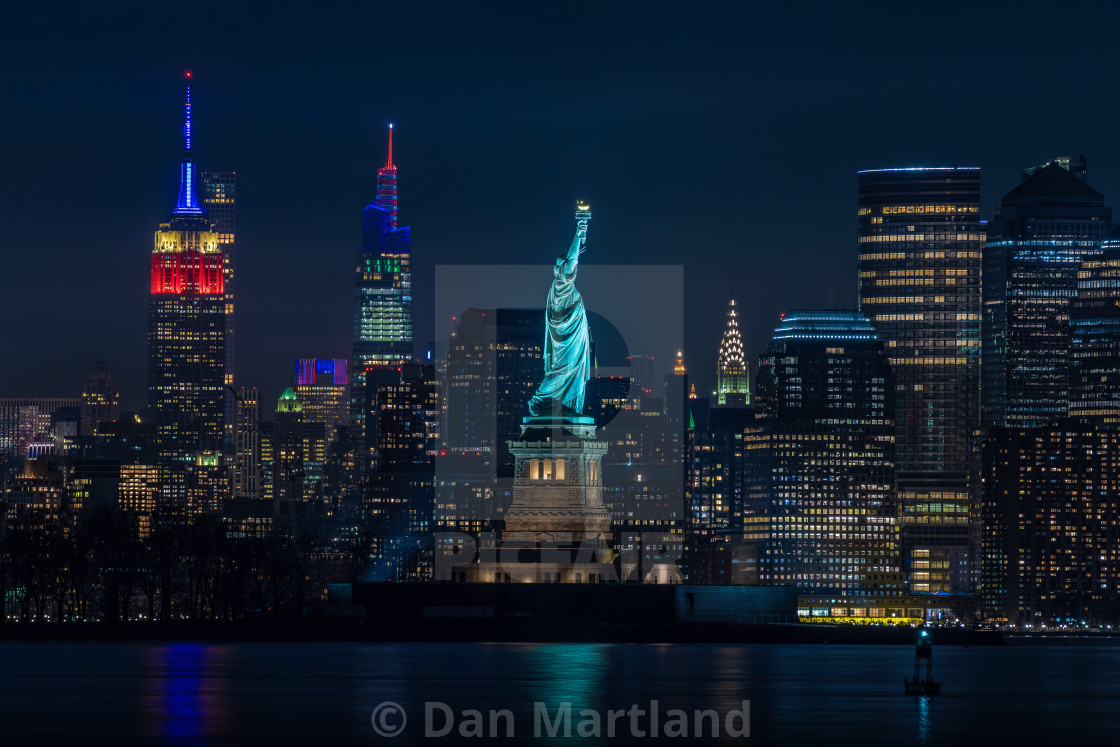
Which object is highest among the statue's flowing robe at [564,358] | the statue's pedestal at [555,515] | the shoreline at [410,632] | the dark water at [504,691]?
the statue's flowing robe at [564,358]

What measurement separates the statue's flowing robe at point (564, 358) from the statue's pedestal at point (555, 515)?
1.01m

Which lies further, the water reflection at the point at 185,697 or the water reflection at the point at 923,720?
the water reflection at the point at 923,720

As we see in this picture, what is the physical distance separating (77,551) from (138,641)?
993 centimetres

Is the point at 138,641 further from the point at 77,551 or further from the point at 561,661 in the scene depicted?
the point at 561,661

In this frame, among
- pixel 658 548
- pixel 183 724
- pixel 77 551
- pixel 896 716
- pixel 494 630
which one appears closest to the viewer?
pixel 183 724

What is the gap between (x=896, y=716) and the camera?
264ft

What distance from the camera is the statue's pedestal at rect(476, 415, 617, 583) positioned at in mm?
124438

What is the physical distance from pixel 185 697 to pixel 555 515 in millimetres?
42632

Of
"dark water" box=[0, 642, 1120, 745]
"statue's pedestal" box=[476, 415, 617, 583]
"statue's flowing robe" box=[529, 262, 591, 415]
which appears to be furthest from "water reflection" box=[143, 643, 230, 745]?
"statue's flowing robe" box=[529, 262, 591, 415]

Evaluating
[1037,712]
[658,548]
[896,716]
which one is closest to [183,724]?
[896,716]

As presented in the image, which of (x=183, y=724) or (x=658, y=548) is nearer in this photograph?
(x=183, y=724)

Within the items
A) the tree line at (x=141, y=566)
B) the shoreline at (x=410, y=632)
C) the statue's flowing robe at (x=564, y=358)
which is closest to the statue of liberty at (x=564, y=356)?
the statue's flowing robe at (x=564, y=358)

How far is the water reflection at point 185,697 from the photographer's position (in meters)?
71.7

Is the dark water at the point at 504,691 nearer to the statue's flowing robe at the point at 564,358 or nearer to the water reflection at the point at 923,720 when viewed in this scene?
the water reflection at the point at 923,720
